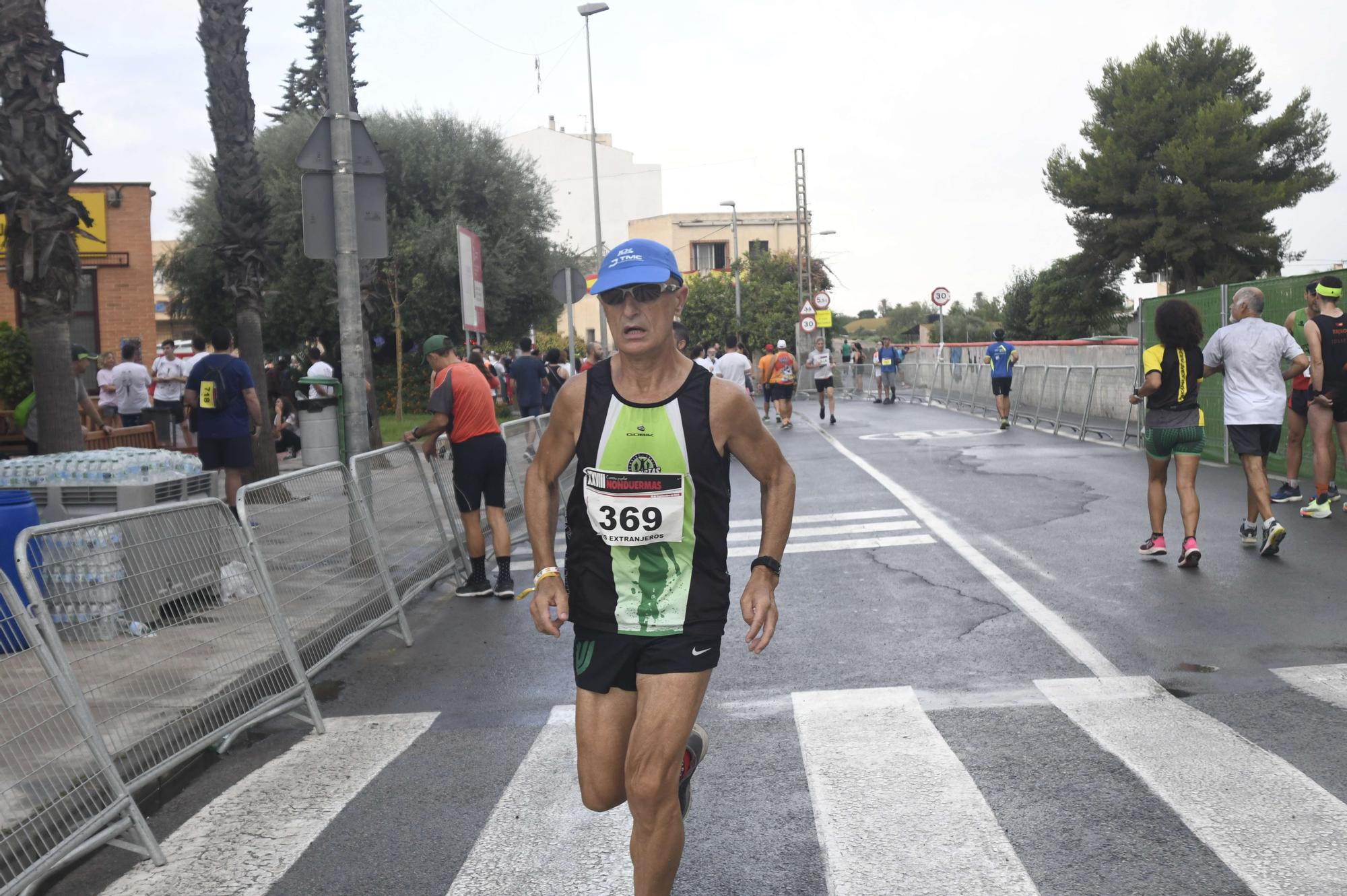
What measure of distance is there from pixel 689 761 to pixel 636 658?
13.5 inches

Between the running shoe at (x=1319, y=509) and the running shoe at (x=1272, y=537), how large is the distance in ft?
6.02

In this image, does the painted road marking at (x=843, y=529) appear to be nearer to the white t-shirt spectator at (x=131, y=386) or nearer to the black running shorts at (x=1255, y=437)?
the black running shorts at (x=1255, y=437)

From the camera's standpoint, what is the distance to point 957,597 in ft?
27.8

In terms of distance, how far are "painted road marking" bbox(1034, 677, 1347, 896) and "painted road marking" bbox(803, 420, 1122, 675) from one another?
51 centimetres

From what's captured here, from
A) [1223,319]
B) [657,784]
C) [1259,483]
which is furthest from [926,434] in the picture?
[657,784]

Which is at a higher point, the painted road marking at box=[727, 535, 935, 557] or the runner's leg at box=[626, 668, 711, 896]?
the runner's leg at box=[626, 668, 711, 896]

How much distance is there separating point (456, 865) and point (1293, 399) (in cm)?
1004

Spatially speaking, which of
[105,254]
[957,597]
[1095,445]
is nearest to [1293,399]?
[957,597]

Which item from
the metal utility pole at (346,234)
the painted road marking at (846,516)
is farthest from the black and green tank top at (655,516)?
the painted road marking at (846,516)

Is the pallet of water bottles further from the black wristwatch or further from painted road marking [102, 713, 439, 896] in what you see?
the black wristwatch

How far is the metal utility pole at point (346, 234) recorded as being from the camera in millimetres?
10117

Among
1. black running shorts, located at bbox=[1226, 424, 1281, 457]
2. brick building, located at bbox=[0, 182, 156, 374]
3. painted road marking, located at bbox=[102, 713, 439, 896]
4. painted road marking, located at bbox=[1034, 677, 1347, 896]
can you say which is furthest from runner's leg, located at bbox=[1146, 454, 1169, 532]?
brick building, located at bbox=[0, 182, 156, 374]

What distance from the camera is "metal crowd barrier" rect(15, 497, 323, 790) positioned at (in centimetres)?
472

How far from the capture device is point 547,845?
4.32 metres
